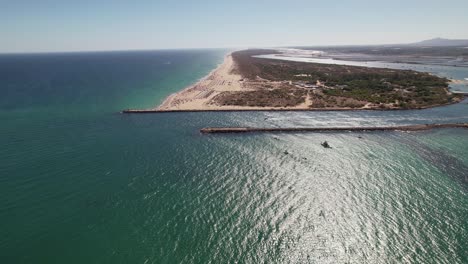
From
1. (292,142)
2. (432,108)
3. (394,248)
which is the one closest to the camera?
(394,248)

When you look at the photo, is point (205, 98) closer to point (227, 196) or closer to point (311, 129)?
point (311, 129)

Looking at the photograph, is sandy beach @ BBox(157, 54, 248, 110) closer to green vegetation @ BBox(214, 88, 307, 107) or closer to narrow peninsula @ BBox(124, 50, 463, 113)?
narrow peninsula @ BBox(124, 50, 463, 113)

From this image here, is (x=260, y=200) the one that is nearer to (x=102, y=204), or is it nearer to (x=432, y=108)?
(x=102, y=204)

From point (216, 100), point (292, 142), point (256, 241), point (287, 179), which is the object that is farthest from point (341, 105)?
point (256, 241)

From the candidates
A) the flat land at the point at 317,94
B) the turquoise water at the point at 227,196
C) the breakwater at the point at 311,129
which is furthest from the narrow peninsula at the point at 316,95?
the turquoise water at the point at 227,196

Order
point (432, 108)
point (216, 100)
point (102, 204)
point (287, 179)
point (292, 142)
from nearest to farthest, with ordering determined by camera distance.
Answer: point (102, 204)
point (287, 179)
point (292, 142)
point (432, 108)
point (216, 100)

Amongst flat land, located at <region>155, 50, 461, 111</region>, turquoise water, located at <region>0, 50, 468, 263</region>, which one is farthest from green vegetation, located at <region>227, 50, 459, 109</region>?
turquoise water, located at <region>0, 50, 468, 263</region>

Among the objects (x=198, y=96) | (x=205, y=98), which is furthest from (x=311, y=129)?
(x=198, y=96)

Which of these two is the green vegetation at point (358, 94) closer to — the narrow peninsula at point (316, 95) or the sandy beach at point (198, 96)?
the narrow peninsula at point (316, 95)
